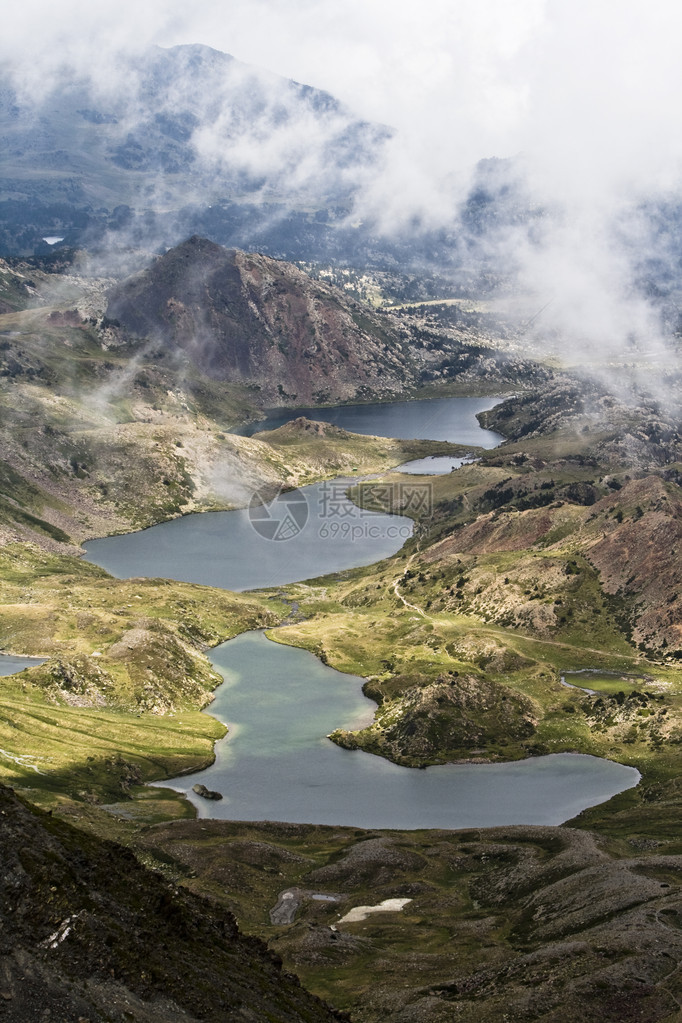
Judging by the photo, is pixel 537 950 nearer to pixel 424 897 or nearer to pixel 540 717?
pixel 424 897

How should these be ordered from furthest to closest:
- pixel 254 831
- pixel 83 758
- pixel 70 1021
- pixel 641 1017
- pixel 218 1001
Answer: pixel 83 758 < pixel 254 831 < pixel 641 1017 < pixel 218 1001 < pixel 70 1021

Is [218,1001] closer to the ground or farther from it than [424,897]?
farther from it

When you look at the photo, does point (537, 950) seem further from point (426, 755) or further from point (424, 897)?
point (426, 755)

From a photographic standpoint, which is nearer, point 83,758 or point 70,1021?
point 70,1021

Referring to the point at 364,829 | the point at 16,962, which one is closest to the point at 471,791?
the point at 364,829

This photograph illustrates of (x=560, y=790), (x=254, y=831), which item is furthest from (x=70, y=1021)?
(x=560, y=790)

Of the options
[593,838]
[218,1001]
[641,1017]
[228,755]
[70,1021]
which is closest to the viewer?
[70,1021]
